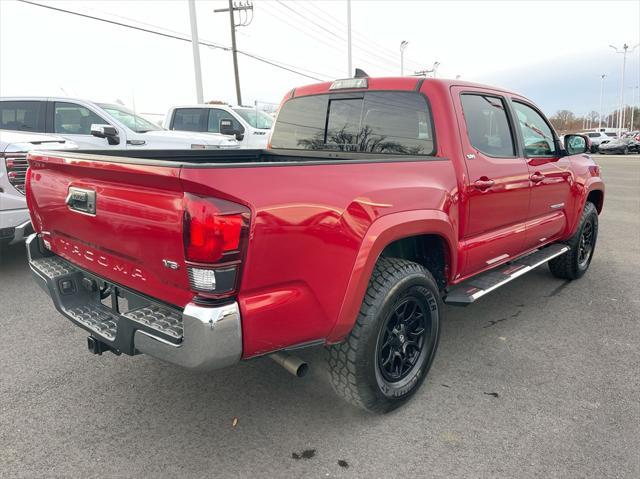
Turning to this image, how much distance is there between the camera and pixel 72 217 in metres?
2.62

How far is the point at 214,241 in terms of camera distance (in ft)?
6.29

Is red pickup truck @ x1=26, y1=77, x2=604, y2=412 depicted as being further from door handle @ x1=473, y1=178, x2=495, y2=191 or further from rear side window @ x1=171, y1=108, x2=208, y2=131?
rear side window @ x1=171, y1=108, x2=208, y2=131

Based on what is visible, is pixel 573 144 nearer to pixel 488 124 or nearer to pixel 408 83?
pixel 488 124

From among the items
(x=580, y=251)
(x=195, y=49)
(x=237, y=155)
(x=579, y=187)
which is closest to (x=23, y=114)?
(x=237, y=155)

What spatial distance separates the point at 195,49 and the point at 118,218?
15331mm

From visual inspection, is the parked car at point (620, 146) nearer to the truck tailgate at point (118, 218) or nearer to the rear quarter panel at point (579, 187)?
the rear quarter panel at point (579, 187)

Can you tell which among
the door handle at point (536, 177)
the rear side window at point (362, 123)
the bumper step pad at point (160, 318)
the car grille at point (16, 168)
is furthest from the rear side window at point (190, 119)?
the bumper step pad at point (160, 318)

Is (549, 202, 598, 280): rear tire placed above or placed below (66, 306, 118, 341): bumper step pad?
below

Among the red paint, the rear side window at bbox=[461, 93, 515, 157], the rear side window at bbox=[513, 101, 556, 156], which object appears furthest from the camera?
the rear side window at bbox=[513, 101, 556, 156]

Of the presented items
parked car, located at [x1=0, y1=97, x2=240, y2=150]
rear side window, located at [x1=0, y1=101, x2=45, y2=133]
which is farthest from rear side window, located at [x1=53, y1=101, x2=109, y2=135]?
rear side window, located at [x1=0, y1=101, x2=45, y2=133]

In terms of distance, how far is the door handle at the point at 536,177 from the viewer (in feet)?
13.0

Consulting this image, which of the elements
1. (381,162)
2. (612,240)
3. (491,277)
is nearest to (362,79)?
(381,162)

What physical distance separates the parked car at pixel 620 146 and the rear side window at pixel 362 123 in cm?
3887

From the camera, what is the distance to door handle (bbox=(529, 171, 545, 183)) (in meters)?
3.95
